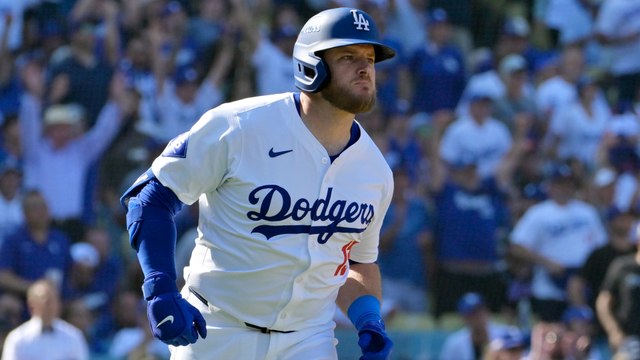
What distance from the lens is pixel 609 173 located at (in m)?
8.91

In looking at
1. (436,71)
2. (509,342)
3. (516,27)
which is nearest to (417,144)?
(436,71)

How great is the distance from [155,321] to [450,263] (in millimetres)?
5522

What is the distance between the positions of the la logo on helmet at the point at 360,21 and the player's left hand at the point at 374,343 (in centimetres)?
94

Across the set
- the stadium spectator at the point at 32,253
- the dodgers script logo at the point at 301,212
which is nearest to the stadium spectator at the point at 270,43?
the stadium spectator at the point at 32,253

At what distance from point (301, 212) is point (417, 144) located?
5.32m

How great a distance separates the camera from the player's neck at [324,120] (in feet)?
12.1

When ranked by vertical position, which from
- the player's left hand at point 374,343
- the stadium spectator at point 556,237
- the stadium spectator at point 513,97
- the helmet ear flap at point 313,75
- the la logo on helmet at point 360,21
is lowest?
the stadium spectator at point 556,237

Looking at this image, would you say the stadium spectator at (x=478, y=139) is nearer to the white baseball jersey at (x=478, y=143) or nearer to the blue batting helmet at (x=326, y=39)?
the white baseball jersey at (x=478, y=143)

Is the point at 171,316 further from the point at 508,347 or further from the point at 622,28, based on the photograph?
the point at 622,28

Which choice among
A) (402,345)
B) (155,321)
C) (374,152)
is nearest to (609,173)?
(402,345)

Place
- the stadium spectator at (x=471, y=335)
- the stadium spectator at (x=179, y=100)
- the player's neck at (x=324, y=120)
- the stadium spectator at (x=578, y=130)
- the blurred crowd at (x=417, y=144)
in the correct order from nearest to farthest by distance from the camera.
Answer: the player's neck at (x=324, y=120), the stadium spectator at (x=471, y=335), the blurred crowd at (x=417, y=144), the stadium spectator at (x=179, y=100), the stadium spectator at (x=578, y=130)

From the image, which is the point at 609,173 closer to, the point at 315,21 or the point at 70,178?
the point at 70,178

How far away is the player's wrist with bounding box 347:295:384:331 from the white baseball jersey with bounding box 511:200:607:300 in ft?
16.0

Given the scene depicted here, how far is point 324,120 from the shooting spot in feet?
A: 12.1
